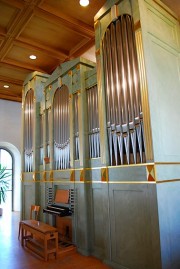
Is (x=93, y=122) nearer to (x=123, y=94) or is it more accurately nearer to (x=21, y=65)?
(x=123, y=94)

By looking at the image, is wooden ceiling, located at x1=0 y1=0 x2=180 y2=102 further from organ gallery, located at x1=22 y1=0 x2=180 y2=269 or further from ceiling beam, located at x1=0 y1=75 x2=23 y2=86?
organ gallery, located at x1=22 y1=0 x2=180 y2=269

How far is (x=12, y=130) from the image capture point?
32.1ft

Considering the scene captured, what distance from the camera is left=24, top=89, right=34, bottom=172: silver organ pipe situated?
6801mm

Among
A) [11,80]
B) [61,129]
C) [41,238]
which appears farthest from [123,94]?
[11,80]

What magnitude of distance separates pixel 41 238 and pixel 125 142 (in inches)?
97.5

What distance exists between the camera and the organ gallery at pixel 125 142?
3145mm

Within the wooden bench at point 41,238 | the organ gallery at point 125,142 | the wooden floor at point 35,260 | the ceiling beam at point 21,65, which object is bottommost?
the wooden floor at point 35,260

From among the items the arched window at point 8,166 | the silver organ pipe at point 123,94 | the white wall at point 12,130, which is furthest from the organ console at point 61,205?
the arched window at point 8,166

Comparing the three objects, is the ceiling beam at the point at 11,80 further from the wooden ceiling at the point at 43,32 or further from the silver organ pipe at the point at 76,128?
the silver organ pipe at the point at 76,128

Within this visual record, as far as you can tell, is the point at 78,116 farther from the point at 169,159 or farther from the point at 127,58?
the point at 169,159

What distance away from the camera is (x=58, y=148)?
5395mm

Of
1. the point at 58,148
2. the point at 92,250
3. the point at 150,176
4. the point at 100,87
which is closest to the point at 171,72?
the point at 100,87

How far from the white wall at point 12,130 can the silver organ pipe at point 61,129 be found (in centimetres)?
472

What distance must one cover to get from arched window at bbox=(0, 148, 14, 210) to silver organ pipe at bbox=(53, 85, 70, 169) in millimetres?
5540
